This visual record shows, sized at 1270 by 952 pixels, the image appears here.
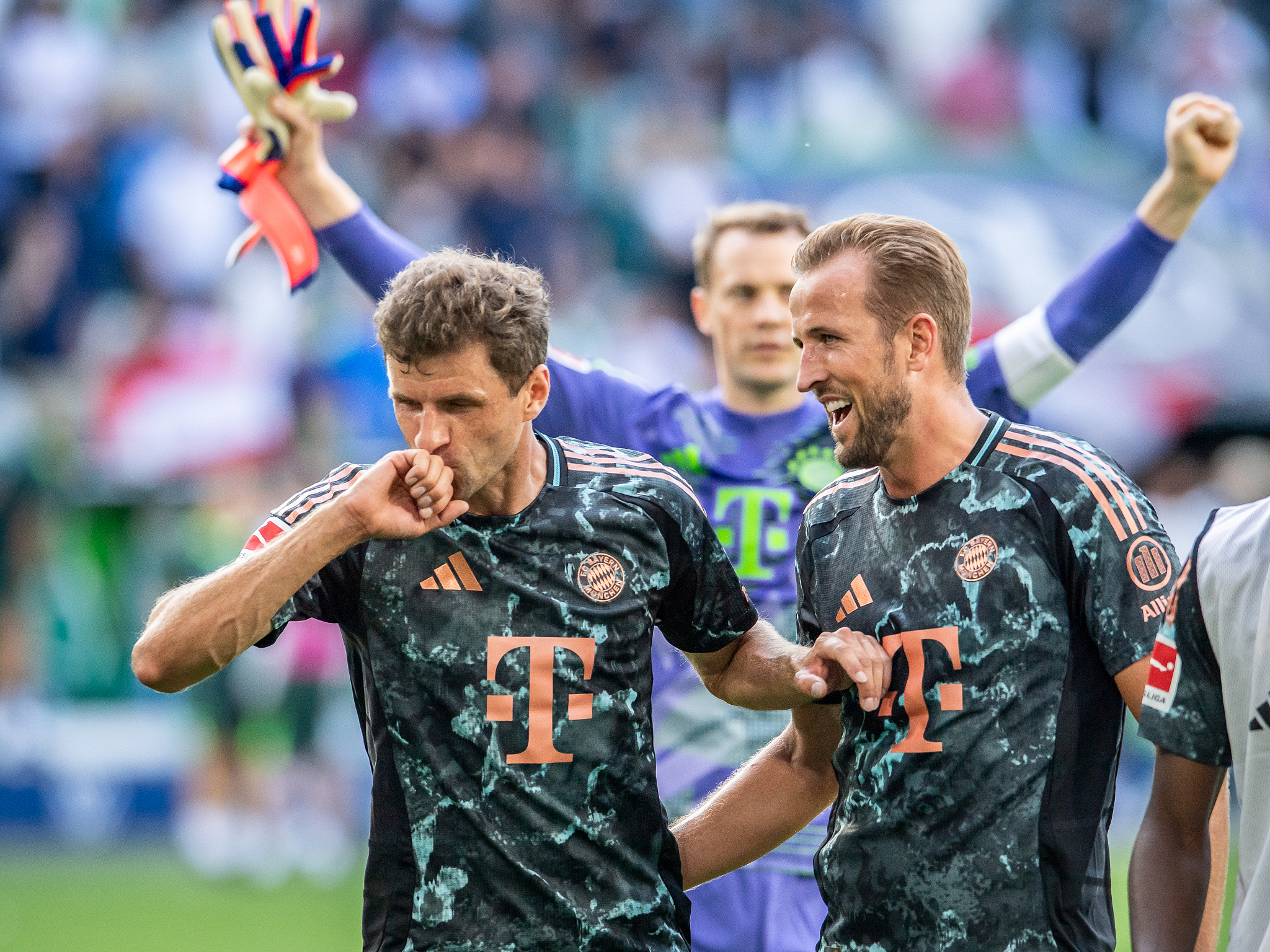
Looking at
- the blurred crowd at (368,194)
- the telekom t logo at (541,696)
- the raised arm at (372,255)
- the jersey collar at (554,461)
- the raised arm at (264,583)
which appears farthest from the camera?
the blurred crowd at (368,194)

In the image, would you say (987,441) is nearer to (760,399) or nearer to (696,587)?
(696,587)

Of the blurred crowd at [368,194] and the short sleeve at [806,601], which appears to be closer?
the short sleeve at [806,601]

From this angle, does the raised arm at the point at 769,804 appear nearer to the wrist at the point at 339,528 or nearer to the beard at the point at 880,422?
the beard at the point at 880,422

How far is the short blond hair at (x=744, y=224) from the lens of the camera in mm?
4836

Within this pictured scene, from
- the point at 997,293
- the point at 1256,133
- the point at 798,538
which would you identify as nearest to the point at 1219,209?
the point at 1256,133

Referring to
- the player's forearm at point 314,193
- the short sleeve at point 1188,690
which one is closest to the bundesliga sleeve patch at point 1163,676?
the short sleeve at point 1188,690

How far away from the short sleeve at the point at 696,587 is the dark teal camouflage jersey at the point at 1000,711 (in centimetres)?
35

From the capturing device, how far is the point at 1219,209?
13430 mm

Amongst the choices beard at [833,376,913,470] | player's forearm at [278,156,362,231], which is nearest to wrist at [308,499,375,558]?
beard at [833,376,913,470]

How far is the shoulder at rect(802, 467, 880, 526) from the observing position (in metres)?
3.33

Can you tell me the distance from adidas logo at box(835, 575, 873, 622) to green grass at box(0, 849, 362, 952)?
5885mm

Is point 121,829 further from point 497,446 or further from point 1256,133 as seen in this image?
point 1256,133

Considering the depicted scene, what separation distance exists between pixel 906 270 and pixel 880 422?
324mm

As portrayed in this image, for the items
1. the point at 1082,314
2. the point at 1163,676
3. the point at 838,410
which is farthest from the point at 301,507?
the point at 1082,314
